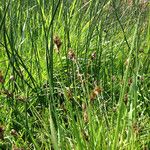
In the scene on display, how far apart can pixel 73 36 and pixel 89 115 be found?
50.2 inches

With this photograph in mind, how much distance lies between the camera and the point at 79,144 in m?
0.94

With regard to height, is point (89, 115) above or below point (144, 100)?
above

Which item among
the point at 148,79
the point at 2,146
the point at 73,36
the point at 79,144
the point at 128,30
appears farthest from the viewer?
the point at 128,30

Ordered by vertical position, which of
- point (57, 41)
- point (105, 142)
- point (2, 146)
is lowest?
point (2, 146)

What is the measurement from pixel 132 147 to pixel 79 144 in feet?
0.44

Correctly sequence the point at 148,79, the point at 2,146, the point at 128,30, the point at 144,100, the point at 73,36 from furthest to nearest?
1. the point at 128,30
2. the point at 73,36
3. the point at 148,79
4. the point at 144,100
5. the point at 2,146

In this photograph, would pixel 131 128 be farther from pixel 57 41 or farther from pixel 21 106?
pixel 21 106

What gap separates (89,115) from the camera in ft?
3.25

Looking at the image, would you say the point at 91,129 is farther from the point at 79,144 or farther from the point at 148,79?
the point at 148,79

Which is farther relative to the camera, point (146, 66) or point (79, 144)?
point (146, 66)

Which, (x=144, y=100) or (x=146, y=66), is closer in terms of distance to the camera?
(x=144, y=100)

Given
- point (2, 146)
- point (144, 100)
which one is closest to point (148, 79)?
point (144, 100)

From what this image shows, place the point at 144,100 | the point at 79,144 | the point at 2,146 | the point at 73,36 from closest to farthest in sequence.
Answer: the point at 79,144 < the point at 2,146 < the point at 144,100 < the point at 73,36

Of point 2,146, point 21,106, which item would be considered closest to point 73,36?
point 21,106
